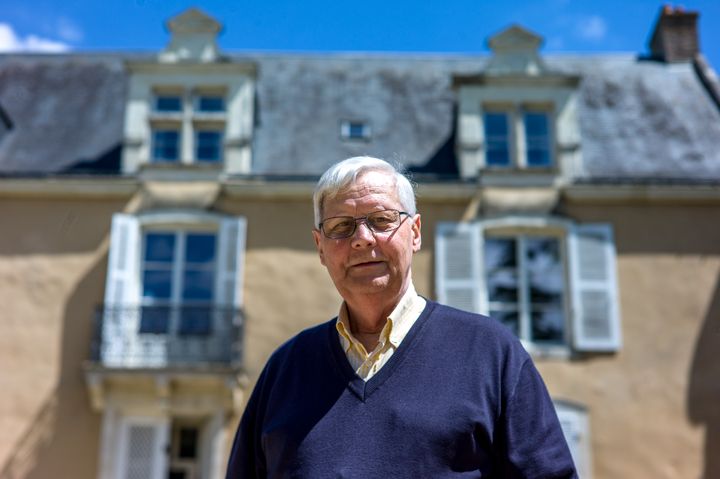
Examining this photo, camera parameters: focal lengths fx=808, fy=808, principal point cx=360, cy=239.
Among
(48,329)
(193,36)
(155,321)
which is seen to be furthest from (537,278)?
(48,329)

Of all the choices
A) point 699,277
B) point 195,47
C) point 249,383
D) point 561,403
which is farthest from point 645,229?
point 195,47

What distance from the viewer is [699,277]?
35.5ft

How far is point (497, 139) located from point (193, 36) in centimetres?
478

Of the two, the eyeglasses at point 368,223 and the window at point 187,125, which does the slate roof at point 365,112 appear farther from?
the eyeglasses at point 368,223

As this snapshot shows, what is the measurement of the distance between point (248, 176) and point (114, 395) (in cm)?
339

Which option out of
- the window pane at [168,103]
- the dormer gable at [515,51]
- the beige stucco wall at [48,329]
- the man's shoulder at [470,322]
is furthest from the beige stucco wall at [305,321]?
the man's shoulder at [470,322]

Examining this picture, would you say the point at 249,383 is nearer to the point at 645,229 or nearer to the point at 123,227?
the point at 123,227

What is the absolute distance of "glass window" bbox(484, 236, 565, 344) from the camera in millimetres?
10781

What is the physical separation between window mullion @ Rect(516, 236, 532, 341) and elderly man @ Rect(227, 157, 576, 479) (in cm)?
876

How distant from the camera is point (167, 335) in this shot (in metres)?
10.6

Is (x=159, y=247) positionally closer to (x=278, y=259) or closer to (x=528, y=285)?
(x=278, y=259)

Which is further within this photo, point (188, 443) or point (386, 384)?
point (188, 443)

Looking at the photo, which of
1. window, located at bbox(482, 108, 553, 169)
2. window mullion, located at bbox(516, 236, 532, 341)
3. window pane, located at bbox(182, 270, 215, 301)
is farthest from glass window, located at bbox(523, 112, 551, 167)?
window pane, located at bbox(182, 270, 215, 301)

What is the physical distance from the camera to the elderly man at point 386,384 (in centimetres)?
182
